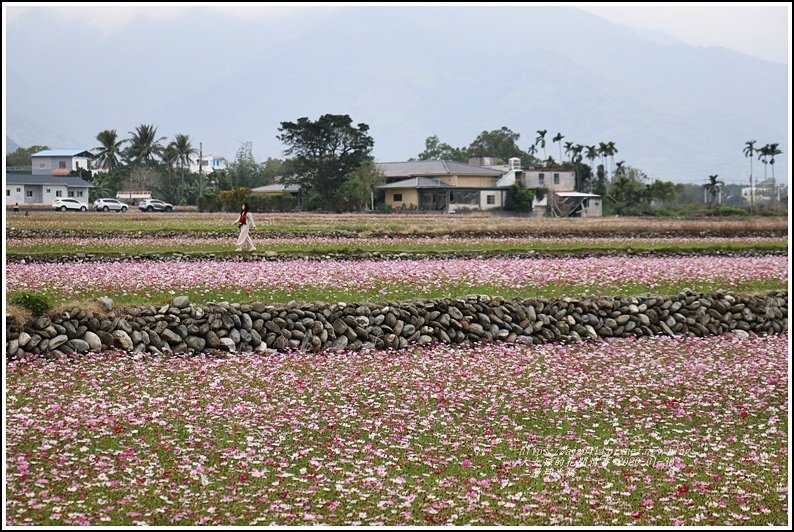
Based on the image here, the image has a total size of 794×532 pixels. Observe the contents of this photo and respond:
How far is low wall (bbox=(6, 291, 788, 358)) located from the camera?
1284 centimetres

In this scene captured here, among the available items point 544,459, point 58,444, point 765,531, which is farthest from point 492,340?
point 765,531

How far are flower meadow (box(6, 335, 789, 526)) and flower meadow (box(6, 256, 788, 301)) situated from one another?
4481 mm

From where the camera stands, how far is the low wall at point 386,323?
506 inches

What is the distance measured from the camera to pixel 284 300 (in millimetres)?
16266

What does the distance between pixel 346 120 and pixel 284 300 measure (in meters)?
63.2

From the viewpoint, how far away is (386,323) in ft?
47.3

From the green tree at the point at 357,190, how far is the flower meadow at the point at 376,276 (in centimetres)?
4954

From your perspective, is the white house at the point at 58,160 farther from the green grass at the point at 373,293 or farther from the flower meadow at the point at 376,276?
the green grass at the point at 373,293

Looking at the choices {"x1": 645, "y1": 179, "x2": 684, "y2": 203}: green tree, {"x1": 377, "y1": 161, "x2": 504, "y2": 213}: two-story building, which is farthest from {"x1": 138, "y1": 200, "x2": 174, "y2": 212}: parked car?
{"x1": 645, "y1": 179, "x2": 684, "y2": 203}: green tree

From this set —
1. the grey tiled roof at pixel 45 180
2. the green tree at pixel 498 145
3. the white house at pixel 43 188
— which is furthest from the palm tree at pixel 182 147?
the green tree at pixel 498 145

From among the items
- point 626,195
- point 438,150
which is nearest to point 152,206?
point 626,195

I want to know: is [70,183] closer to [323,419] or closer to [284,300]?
[284,300]

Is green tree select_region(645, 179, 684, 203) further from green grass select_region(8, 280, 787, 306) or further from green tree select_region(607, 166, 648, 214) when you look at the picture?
green grass select_region(8, 280, 787, 306)

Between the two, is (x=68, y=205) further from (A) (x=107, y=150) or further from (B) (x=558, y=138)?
(B) (x=558, y=138)
